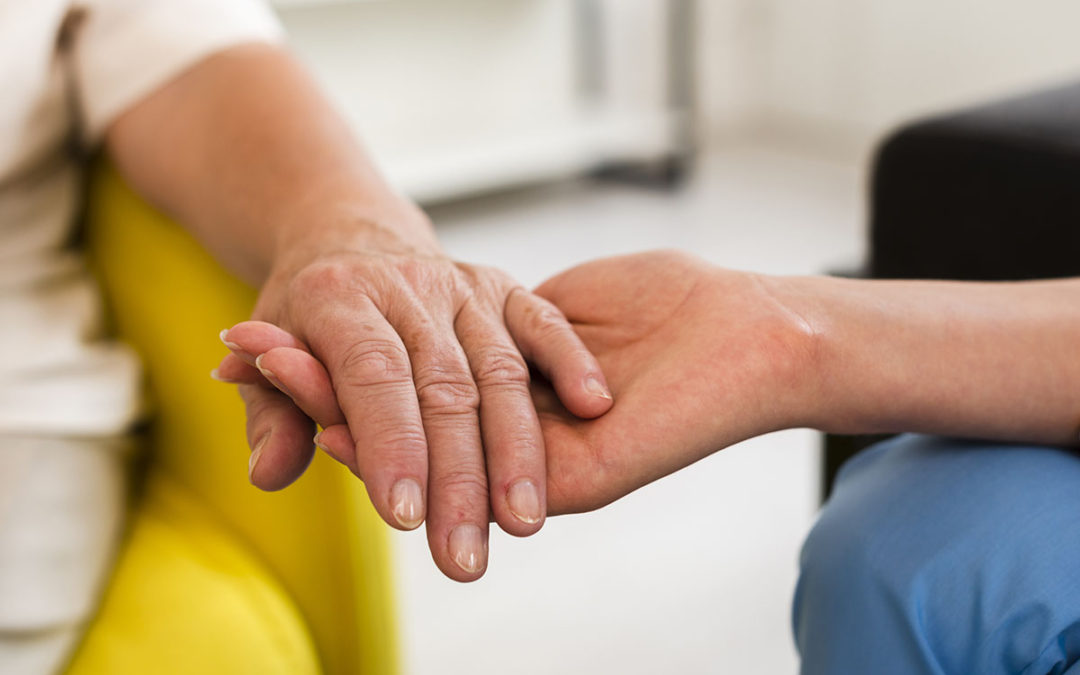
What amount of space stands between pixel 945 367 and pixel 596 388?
197 mm

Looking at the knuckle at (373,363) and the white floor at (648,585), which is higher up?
the knuckle at (373,363)

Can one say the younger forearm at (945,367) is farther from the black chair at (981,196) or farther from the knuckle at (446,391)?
the black chair at (981,196)

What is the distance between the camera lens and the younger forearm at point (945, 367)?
1.87 feet

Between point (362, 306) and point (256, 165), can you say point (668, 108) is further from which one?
point (362, 306)

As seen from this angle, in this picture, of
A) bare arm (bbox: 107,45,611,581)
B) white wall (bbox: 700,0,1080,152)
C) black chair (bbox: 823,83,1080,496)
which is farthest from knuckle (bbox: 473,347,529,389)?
white wall (bbox: 700,0,1080,152)

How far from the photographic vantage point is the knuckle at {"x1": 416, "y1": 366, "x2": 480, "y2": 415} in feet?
1.67

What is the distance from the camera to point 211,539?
0.65m

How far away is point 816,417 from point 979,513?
0.09 meters

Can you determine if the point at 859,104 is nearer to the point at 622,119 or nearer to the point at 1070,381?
the point at 622,119

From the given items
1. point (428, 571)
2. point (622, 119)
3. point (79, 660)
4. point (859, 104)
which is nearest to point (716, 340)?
point (79, 660)

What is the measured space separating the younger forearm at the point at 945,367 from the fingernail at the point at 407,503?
0.23 meters

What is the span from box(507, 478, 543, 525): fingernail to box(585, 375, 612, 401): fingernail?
0.06 metres

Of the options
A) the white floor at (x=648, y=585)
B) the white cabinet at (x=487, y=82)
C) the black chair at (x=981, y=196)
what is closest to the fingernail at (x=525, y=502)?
the white floor at (x=648, y=585)

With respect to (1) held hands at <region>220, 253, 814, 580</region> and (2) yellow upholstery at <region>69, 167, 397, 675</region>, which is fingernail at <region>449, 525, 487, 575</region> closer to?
(1) held hands at <region>220, 253, 814, 580</region>
